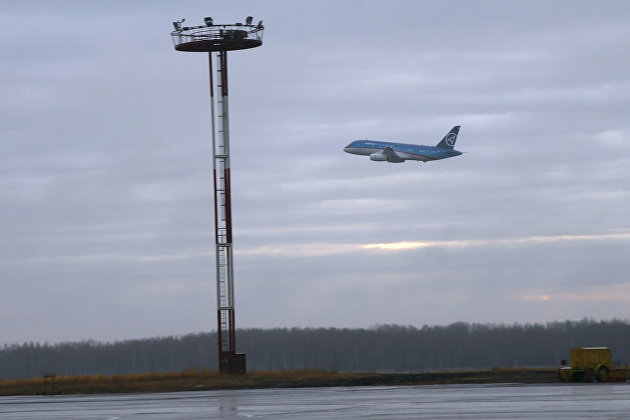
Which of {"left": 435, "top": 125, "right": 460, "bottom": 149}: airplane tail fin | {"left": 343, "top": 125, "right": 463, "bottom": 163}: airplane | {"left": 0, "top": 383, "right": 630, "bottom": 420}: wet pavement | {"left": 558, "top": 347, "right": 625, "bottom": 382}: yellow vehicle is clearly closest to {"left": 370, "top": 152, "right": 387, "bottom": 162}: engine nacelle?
{"left": 343, "top": 125, "right": 463, "bottom": 163}: airplane

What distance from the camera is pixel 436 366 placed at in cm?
14750

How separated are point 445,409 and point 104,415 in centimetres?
1301

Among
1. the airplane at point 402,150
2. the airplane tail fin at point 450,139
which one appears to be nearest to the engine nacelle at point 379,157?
the airplane at point 402,150

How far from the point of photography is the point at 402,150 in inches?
4980

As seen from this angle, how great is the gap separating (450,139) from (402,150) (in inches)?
459

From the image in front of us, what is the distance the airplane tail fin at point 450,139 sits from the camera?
441 feet

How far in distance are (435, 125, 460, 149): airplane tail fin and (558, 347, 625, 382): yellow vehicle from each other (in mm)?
67454

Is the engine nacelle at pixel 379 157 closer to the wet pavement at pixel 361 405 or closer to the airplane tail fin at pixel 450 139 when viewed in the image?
the airplane tail fin at pixel 450 139

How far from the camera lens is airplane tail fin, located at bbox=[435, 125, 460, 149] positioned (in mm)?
134500

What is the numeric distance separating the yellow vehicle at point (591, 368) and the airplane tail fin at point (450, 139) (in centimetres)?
6745

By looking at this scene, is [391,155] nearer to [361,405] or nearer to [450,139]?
[450,139]

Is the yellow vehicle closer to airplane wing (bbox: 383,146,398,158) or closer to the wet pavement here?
the wet pavement

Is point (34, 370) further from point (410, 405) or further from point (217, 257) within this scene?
point (410, 405)

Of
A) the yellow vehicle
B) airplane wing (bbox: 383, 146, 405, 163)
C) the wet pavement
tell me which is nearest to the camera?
the wet pavement
